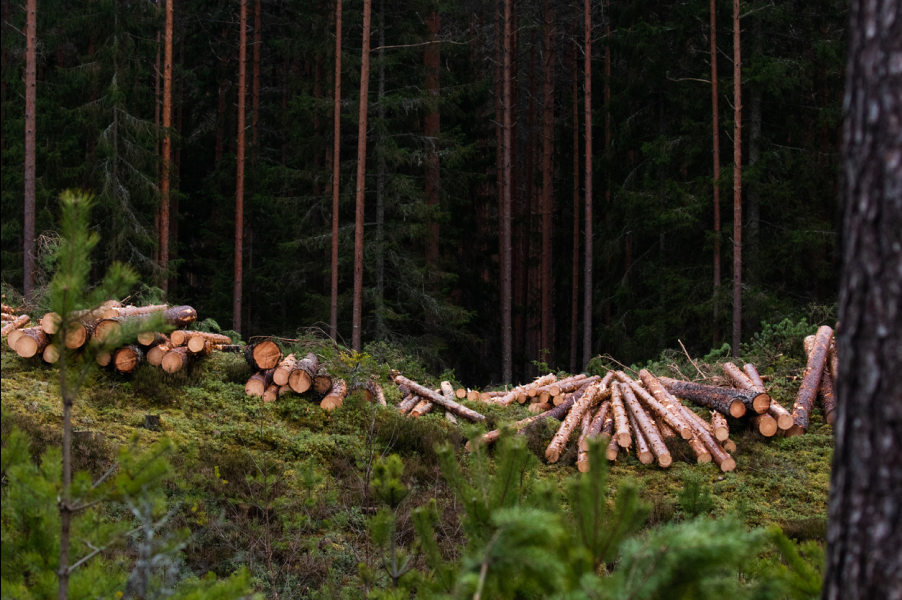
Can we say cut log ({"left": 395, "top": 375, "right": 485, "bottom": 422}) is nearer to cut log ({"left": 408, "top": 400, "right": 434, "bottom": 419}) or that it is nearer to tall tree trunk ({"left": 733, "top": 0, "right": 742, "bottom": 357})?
cut log ({"left": 408, "top": 400, "right": 434, "bottom": 419})

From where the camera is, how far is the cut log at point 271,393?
29.0 ft

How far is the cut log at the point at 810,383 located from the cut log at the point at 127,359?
8611 mm

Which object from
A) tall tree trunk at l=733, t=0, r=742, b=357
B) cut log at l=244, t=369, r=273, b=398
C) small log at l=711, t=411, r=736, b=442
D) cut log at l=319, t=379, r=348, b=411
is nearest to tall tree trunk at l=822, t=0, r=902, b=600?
small log at l=711, t=411, r=736, b=442

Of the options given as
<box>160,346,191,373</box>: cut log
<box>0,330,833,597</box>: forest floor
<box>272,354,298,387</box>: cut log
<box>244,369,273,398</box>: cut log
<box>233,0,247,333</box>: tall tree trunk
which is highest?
<box>233,0,247,333</box>: tall tree trunk

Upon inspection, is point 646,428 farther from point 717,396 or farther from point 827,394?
point 827,394

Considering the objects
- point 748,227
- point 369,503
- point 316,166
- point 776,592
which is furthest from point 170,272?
point 776,592

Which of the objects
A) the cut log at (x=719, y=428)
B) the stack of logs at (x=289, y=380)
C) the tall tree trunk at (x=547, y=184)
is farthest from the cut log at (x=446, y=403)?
the tall tree trunk at (x=547, y=184)

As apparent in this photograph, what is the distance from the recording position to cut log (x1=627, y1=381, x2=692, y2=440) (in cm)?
859

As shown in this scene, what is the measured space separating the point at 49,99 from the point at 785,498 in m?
24.8

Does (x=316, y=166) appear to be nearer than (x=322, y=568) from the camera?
No

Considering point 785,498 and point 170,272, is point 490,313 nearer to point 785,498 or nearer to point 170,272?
point 170,272

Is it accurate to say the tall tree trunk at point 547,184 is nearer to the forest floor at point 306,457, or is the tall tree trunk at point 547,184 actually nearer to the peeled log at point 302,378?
the forest floor at point 306,457

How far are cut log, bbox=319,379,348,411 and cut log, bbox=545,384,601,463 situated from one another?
2.75 m

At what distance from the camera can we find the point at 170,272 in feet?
62.4
